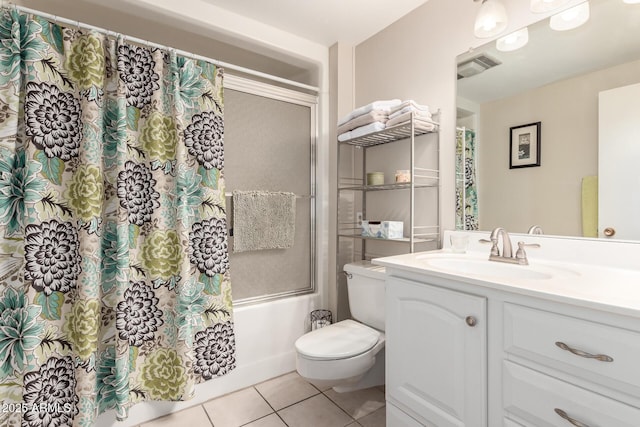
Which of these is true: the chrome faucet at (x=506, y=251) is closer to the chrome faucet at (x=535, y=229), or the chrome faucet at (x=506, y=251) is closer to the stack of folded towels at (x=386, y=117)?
the chrome faucet at (x=535, y=229)

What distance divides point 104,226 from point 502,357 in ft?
5.74

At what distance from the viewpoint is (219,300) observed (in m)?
1.68

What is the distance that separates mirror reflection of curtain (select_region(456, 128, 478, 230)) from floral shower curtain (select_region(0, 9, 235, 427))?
134 centimetres

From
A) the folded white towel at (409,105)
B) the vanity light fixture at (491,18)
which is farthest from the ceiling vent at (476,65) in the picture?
the folded white towel at (409,105)

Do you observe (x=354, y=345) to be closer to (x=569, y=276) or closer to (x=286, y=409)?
(x=286, y=409)

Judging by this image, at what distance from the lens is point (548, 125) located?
1.33 metres

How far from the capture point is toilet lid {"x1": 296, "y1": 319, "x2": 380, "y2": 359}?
4.74 feet

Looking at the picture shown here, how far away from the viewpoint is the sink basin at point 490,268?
1.12m

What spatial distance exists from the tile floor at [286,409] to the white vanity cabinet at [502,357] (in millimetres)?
423

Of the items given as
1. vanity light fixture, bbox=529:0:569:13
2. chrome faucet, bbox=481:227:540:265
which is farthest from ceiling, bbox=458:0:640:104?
chrome faucet, bbox=481:227:540:265

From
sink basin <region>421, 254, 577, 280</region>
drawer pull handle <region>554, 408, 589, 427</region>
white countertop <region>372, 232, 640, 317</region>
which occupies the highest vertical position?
white countertop <region>372, 232, 640, 317</region>

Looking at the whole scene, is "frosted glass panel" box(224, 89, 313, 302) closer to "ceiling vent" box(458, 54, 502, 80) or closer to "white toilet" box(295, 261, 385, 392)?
"white toilet" box(295, 261, 385, 392)

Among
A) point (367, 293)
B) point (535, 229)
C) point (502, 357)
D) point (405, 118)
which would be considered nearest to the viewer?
point (502, 357)

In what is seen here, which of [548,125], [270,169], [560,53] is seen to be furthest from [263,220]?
[560,53]
